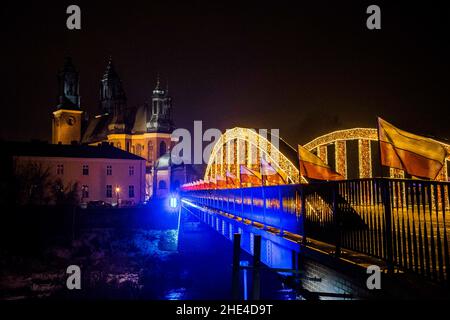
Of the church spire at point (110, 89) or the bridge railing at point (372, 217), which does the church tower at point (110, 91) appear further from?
the bridge railing at point (372, 217)

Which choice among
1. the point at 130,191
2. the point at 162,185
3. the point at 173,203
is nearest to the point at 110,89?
the point at 162,185

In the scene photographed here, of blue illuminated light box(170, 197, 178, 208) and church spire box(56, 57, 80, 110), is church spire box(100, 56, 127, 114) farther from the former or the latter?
blue illuminated light box(170, 197, 178, 208)

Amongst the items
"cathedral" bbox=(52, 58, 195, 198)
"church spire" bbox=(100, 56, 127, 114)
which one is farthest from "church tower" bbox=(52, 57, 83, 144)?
"church spire" bbox=(100, 56, 127, 114)

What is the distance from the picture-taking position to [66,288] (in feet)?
88.7

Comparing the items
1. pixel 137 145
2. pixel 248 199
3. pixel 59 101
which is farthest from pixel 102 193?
pixel 248 199

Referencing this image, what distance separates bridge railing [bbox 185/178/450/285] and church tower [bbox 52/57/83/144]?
8912 centimetres

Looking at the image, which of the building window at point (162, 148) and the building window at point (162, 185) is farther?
the building window at point (162, 148)

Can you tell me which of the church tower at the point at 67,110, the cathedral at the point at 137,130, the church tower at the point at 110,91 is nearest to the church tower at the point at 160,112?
the cathedral at the point at 137,130

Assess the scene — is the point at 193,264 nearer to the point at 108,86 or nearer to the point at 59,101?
the point at 59,101

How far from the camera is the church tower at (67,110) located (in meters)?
93.3

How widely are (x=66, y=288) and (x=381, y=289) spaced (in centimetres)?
2508

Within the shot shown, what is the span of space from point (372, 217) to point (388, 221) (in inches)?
68.3

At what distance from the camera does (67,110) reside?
93.4m

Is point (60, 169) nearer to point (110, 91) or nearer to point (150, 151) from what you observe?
point (150, 151)
